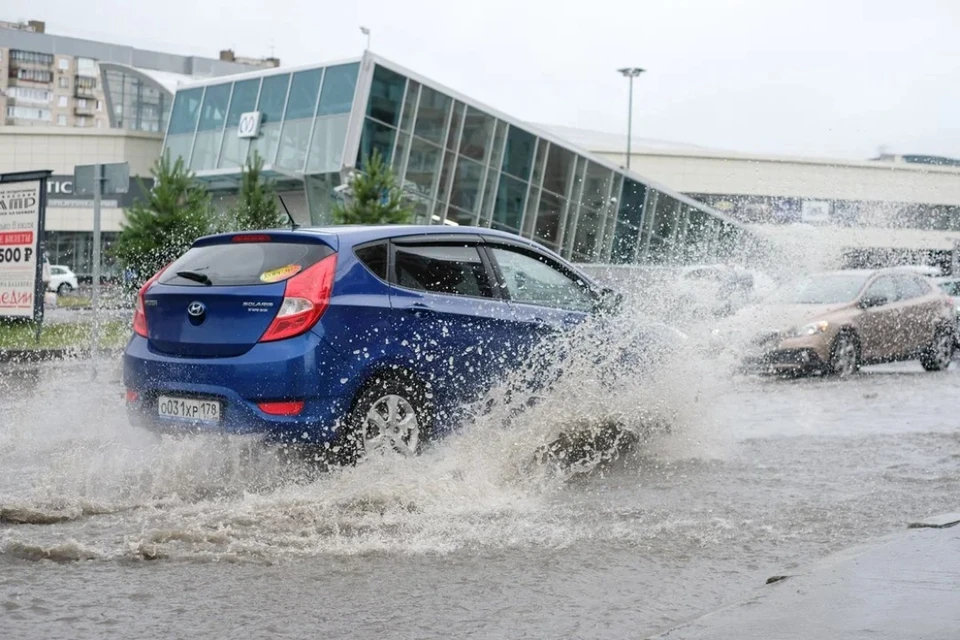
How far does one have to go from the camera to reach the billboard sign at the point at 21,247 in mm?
18000

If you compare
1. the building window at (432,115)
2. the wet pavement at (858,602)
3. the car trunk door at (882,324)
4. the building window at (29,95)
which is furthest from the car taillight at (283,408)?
the building window at (29,95)

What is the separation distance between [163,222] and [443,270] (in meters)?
32.4

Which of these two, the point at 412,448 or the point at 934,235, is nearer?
the point at 412,448

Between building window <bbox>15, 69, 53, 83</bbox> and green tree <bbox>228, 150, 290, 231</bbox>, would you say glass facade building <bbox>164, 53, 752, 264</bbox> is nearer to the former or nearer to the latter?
green tree <bbox>228, 150, 290, 231</bbox>

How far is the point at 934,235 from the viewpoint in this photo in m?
60.8

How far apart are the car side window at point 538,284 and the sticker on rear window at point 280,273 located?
1601mm

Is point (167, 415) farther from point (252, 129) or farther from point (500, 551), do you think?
point (252, 129)

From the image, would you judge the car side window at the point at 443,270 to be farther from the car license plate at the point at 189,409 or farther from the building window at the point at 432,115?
the building window at the point at 432,115

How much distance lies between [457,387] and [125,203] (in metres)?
61.5

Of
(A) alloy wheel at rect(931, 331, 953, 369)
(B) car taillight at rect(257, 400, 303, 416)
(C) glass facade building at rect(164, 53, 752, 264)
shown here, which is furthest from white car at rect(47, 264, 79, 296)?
(B) car taillight at rect(257, 400, 303, 416)

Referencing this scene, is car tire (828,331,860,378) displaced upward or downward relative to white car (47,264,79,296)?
upward

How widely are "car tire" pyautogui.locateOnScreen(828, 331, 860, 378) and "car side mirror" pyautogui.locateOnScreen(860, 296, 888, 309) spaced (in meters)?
0.48

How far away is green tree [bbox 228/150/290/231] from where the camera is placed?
122ft

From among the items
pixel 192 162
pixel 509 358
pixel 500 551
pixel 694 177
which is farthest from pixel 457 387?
pixel 694 177
